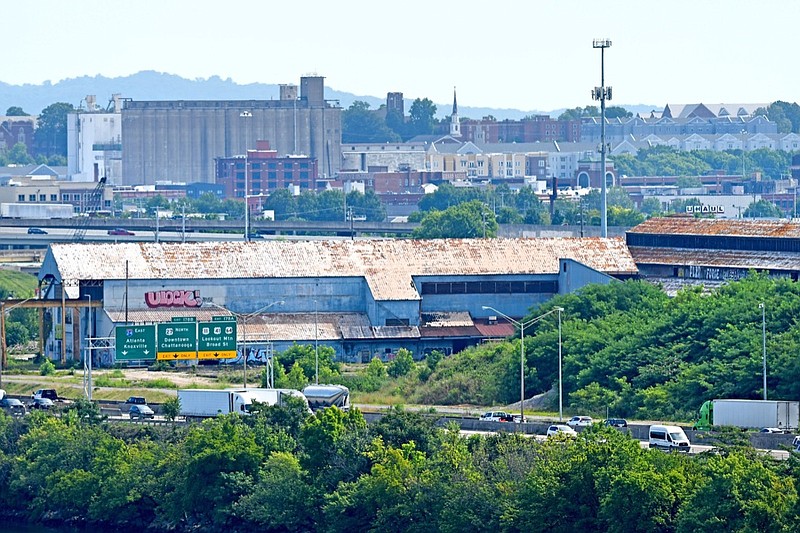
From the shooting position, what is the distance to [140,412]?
309ft

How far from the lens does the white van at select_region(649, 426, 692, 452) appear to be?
247 ft

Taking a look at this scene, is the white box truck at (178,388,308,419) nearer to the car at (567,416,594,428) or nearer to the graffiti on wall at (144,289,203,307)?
the car at (567,416,594,428)

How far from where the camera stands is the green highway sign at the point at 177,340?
108312mm

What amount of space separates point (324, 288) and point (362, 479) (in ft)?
158

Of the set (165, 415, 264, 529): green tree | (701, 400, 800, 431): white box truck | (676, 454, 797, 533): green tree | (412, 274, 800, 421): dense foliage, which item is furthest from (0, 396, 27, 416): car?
(676, 454, 797, 533): green tree

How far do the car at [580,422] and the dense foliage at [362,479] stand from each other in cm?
658

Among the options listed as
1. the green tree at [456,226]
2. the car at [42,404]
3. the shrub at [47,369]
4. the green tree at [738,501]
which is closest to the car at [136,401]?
the car at [42,404]

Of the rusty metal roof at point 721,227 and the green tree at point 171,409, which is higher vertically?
the rusty metal roof at point 721,227

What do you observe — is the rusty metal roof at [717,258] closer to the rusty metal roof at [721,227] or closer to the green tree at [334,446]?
the rusty metal roof at [721,227]

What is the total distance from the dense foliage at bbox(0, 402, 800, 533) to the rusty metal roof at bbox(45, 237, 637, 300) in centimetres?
2736

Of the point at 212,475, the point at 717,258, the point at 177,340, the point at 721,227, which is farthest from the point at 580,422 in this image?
the point at 721,227

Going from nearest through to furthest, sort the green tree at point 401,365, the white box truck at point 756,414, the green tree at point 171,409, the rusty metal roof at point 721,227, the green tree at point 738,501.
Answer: the green tree at point 738,501
the white box truck at point 756,414
the green tree at point 171,409
the green tree at point 401,365
the rusty metal roof at point 721,227

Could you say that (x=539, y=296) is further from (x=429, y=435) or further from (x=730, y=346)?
(x=429, y=435)

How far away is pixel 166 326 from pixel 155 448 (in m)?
22.7
